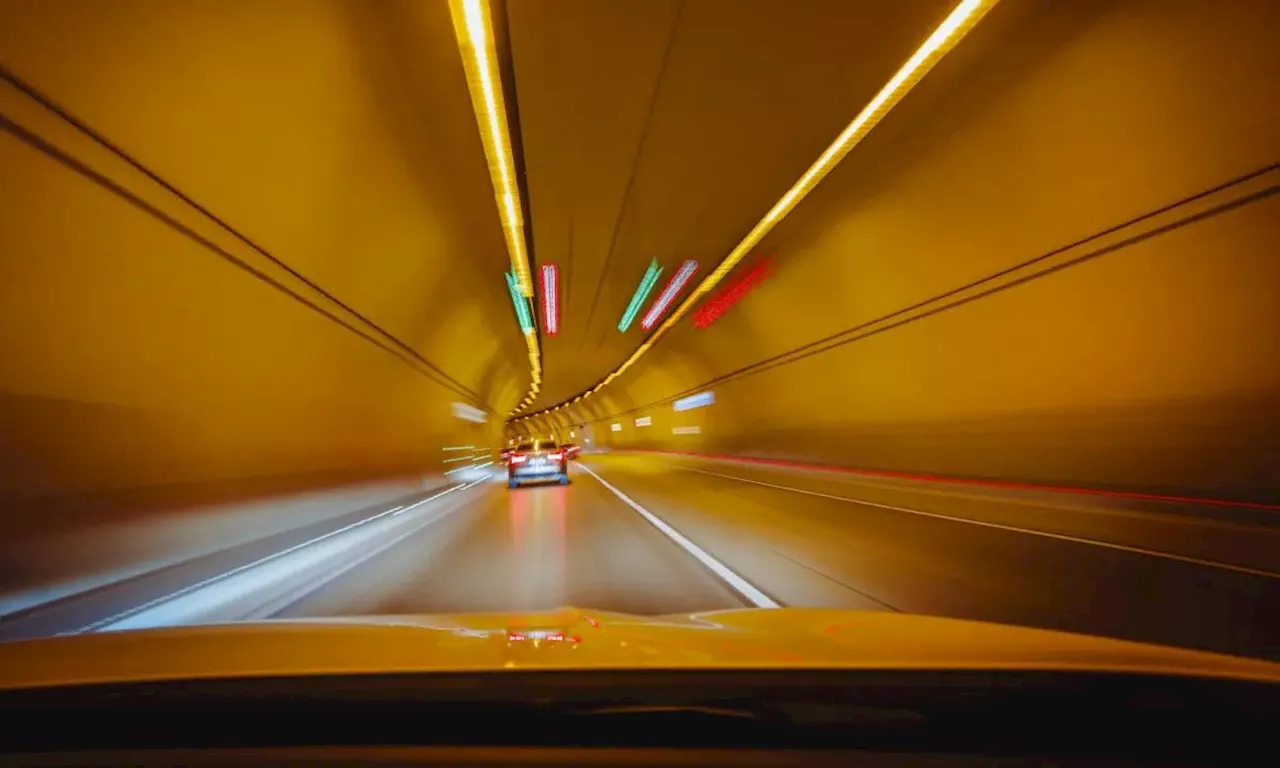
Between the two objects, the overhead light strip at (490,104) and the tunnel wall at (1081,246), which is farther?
the overhead light strip at (490,104)

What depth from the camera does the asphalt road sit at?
21.6ft

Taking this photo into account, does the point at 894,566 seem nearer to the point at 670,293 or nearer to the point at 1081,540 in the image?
the point at 1081,540

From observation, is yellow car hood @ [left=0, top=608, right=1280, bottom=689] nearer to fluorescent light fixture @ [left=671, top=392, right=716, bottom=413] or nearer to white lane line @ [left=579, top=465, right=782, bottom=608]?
white lane line @ [left=579, top=465, right=782, bottom=608]

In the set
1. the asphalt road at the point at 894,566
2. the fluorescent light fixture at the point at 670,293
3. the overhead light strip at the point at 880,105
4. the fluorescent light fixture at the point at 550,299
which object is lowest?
the asphalt road at the point at 894,566

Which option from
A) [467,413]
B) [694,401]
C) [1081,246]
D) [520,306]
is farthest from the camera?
[694,401]

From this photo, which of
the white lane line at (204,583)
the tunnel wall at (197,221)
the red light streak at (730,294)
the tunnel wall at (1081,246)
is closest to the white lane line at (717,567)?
the white lane line at (204,583)

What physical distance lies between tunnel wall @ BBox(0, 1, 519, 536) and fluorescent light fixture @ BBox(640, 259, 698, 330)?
7090mm

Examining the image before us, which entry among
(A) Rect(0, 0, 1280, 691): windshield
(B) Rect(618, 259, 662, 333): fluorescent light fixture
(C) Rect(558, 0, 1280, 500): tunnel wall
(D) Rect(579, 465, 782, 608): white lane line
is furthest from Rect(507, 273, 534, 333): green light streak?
(D) Rect(579, 465, 782, 608): white lane line

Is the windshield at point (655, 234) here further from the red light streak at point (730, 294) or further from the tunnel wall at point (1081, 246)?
the red light streak at point (730, 294)

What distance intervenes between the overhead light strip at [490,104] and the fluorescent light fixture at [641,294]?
3677 mm

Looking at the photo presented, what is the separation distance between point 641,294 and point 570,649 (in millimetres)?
20063

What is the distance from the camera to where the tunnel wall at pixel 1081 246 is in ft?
26.7

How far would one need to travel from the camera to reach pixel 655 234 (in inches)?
664

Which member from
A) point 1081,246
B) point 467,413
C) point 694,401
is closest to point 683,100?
point 1081,246
